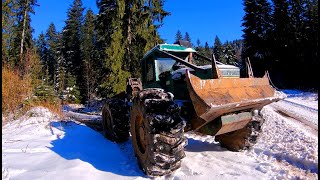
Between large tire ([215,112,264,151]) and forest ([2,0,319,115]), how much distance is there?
810 centimetres

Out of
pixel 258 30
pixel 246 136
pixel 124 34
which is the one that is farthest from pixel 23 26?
pixel 246 136

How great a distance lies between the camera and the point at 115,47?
54.7ft

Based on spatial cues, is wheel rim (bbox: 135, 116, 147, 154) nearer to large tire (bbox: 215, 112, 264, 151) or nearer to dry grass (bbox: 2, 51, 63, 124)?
large tire (bbox: 215, 112, 264, 151)

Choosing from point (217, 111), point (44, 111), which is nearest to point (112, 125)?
point (217, 111)

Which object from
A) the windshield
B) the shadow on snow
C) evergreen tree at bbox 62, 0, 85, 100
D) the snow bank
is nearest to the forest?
evergreen tree at bbox 62, 0, 85, 100

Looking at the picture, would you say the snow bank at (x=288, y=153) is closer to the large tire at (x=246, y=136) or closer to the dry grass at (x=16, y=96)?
the large tire at (x=246, y=136)

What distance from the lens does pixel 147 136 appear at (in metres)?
4.61

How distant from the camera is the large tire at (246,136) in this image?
18.5 ft

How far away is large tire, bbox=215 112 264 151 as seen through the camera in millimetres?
5629

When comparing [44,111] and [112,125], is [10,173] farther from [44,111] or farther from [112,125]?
[44,111]

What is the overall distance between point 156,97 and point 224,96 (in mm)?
1169

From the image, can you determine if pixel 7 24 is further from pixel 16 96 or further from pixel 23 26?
pixel 16 96

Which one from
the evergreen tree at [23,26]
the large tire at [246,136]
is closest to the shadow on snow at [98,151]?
the large tire at [246,136]

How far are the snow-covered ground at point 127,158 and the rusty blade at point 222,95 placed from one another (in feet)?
3.38
